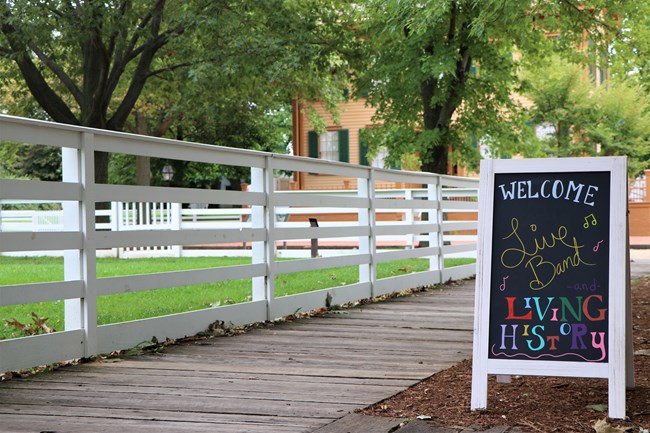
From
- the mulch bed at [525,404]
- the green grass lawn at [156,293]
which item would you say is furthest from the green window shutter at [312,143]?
the mulch bed at [525,404]

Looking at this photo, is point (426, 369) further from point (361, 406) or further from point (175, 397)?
point (175, 397)

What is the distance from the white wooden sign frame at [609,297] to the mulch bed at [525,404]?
0.45ft

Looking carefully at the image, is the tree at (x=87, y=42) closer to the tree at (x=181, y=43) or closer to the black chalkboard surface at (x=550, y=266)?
the tree at (x=181, y=43)

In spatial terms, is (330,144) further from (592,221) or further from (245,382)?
(592,221)

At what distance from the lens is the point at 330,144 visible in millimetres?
36250

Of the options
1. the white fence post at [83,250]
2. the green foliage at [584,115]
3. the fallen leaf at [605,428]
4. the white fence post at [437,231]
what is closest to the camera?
the fallen leaf at [605,428]

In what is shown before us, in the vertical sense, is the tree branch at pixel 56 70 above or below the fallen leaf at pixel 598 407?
above

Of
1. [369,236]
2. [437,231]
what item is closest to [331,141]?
[437,231]

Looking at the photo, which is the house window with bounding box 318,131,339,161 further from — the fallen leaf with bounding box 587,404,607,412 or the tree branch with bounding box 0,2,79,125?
the fallen leaf with bounding box 587,404,607,412

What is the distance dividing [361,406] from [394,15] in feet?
26.5

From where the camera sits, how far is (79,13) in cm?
1972

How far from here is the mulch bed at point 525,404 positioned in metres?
4.44

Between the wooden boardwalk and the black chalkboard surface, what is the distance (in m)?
0.82

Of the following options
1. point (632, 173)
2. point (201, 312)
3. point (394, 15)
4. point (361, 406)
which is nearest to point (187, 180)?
point (632, 173)
